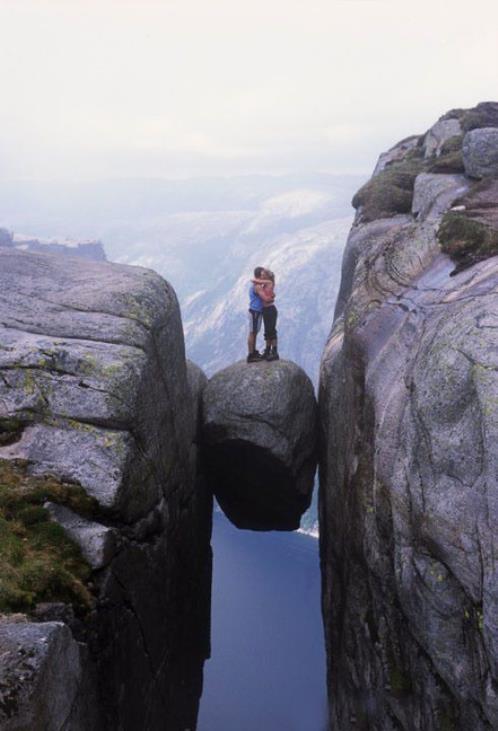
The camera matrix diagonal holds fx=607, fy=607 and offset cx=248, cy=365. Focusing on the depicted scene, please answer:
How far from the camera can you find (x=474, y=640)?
8.85 metres

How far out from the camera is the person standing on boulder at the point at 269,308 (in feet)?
61.0

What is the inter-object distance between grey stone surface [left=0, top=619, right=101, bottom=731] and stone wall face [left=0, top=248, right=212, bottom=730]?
3.44 feet

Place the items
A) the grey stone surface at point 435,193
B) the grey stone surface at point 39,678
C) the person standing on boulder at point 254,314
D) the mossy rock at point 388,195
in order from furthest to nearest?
the mossy rock at point 388,195, the grey stone surface at point 435,193, the person standing on boulder at point 254,314, the grey stone surface at point 39,678

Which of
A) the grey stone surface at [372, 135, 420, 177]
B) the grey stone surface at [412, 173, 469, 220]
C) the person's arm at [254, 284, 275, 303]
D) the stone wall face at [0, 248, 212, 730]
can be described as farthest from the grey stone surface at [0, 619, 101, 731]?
the grey stone surface at [372, 135, 420, 177]

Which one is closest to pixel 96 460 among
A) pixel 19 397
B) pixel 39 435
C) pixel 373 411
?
pixel 39 435

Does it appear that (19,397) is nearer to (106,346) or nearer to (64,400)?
(64,400)

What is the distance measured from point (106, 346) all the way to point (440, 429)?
23.6ft

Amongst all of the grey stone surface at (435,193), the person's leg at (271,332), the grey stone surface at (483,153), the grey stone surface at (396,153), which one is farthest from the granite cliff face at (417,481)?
the grey stone surface at (396,153)

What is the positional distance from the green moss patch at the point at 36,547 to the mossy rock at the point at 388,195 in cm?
1785

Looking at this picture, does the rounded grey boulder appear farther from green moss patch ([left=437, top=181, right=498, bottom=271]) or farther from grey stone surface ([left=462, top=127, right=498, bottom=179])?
grey stone surface ([left=462, top=127, right=498, bottom=179])

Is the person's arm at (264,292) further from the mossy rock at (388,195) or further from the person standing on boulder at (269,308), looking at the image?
the mossy rock at (388,195)

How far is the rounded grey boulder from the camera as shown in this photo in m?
18.4

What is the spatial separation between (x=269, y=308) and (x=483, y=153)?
901cm

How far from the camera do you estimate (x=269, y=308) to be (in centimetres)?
1908
